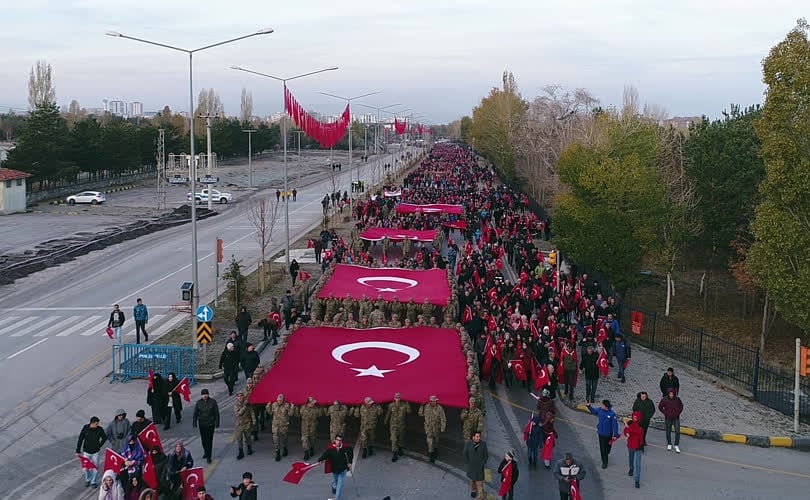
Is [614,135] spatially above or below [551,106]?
below

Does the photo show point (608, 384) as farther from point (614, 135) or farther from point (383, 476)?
point (614, 135)

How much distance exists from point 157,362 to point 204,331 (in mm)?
1483

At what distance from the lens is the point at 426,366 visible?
17.4m

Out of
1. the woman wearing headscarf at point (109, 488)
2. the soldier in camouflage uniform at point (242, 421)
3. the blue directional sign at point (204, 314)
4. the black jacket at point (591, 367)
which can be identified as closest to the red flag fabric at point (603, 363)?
the black jacket at point (591, 367)

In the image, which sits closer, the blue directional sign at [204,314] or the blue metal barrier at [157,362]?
the blue metal barrier at [157,362]

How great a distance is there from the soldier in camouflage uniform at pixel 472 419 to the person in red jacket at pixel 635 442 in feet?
8.63

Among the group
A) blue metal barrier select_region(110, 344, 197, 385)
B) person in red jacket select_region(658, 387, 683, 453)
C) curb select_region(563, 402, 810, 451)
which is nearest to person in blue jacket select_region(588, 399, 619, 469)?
person in red jacket select_region(658, 387, 683, 453)

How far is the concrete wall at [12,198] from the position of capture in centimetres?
5766

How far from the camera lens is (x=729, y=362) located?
23250mm

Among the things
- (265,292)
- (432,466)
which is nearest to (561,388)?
(432,466)

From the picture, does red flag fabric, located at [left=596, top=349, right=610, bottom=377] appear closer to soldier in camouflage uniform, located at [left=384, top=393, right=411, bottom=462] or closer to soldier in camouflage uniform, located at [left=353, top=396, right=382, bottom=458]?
soldier in camouflage uniform, located at [left=384, top=393, right=411, bottom=462]

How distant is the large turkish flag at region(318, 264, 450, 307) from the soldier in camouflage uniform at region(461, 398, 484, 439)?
29.7ft

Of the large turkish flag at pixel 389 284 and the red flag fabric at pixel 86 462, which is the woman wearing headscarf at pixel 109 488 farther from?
the large turkish flag at pixel 389 284

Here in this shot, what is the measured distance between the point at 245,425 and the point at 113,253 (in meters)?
29.0
